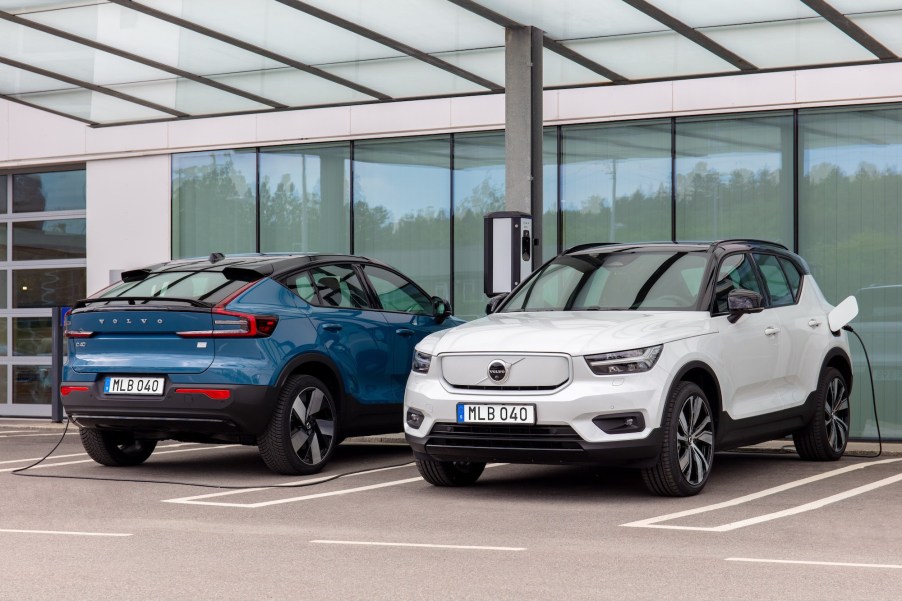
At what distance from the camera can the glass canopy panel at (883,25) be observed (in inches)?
468

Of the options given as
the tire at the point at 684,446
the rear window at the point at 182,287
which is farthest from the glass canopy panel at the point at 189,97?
the tire at the point at 684,446

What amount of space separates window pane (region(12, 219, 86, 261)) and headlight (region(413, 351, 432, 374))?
439 inches

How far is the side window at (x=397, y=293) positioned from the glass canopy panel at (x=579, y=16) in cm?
267

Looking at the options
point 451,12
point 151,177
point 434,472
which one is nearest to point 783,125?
point 451,12

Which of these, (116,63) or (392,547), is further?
(116,63)

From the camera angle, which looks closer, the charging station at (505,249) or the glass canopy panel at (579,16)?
the glass canopy panel at (579,16)

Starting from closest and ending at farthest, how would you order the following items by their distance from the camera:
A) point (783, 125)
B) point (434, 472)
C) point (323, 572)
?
point (323, 572)
point (434, 472)
point (783, 125)

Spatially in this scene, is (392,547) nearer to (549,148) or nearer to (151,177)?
(549,148)

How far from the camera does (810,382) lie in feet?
33.8

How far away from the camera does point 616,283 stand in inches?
375

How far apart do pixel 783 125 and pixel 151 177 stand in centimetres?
859

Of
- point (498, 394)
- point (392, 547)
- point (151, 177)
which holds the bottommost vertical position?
point (392, 547)

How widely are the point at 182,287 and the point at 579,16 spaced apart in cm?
464

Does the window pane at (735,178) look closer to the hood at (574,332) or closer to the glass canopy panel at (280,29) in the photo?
the glass canopy panel at (280,29)
